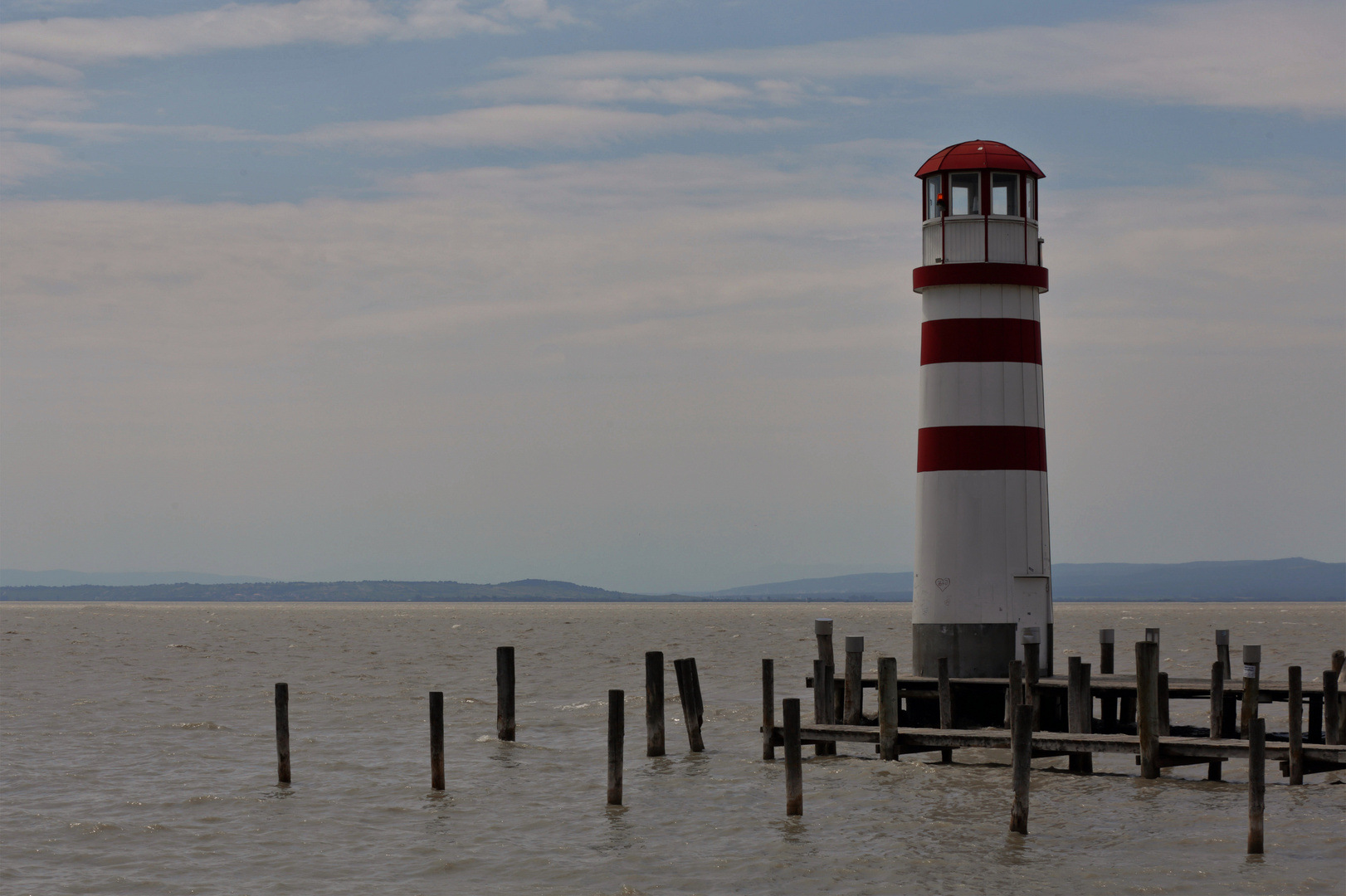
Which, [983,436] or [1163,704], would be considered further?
[983,436]

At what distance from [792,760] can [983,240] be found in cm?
811

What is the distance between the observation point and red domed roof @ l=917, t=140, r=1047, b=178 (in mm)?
20891

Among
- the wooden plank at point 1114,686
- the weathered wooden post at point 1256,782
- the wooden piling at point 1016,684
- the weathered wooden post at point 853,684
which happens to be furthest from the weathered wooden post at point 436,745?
the weathered wooden post at point 1256,782

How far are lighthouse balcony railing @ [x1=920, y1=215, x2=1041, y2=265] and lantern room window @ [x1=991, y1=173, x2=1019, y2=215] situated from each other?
0.20 meters

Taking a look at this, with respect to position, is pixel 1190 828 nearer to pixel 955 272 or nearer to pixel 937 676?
pixel 937 676

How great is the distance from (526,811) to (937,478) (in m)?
7.44

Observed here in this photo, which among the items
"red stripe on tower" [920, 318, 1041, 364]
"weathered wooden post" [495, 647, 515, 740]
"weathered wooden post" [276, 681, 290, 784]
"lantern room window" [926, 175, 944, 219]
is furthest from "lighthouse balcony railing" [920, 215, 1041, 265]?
"weathered wooden post" [276, 681, 290, 784]

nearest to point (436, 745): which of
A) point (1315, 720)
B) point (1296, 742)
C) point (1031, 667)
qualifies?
point (1031, 667)

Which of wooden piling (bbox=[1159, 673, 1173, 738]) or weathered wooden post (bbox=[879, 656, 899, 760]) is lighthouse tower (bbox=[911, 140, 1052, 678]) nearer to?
weathered wooden post (bbox=[879, 656, 899, 760])

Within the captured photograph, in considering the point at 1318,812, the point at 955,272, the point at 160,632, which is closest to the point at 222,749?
the point at 955,272

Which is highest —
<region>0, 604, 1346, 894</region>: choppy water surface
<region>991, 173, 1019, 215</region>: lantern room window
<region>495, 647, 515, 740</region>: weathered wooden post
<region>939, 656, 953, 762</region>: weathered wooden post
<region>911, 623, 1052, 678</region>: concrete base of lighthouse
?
<region>991, 173, 1019, 215</region>: lantern room window

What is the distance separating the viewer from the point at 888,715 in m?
19.4

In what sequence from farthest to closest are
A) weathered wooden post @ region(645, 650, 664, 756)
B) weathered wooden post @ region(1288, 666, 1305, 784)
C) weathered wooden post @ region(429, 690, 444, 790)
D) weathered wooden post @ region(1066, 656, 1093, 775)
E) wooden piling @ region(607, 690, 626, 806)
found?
weathered wooden post @ region(645, 650, 664, 756) < weathered wooden post @ region(429, 690, 444, 790) < weathered wooden post @ region(1066, 656, 1093, 775) < wooden piling @ region(607, 690, 626, 806) < weathered wooden post @ region(1288, 666, 1305, 784)

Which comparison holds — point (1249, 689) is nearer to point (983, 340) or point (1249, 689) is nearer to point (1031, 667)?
point (1031, 667)
